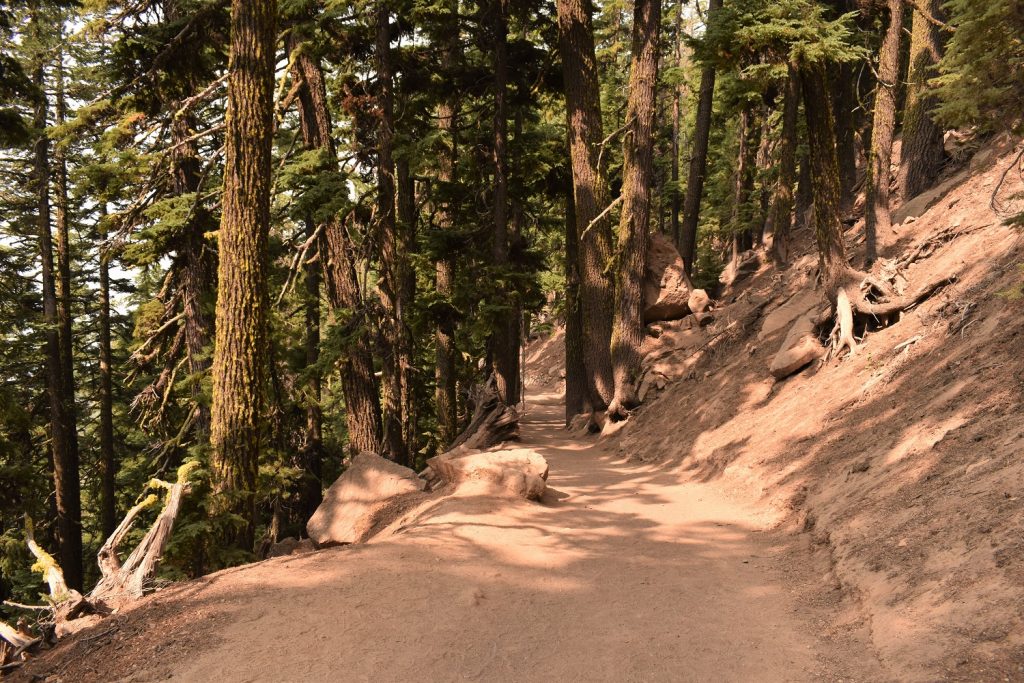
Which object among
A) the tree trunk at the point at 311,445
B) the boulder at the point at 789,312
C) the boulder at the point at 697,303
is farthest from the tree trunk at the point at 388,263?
the boulder at the point at 697,303

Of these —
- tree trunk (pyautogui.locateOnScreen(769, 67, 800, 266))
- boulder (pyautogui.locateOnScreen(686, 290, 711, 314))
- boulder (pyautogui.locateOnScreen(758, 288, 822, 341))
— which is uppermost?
tree trunk (pyautogui.locateOnScreen(769, 67, 800, 266))

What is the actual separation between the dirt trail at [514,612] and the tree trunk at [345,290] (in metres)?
5.73

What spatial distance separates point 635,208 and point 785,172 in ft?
20.7

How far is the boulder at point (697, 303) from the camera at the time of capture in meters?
17.9

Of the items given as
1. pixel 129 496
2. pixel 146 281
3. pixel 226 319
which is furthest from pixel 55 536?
pixel 226 319

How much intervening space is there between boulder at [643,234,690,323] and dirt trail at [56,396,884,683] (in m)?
10.1

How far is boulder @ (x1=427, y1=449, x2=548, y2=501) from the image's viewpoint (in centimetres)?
853

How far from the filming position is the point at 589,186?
1537 cm

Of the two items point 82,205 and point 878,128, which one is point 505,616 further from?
point 82,205

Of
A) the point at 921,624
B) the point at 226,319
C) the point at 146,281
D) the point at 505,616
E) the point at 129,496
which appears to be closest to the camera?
the point at 921,624

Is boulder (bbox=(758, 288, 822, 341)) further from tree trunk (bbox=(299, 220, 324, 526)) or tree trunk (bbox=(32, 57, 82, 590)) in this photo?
tree trunk (bbox=(32, 57, 82, 590))

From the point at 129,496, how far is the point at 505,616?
18.6 meters

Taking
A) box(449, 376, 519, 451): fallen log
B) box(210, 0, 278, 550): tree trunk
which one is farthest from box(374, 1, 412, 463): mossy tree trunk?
box(210, 0, 278, 550): tree trunk

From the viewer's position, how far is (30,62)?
54.3 ft
